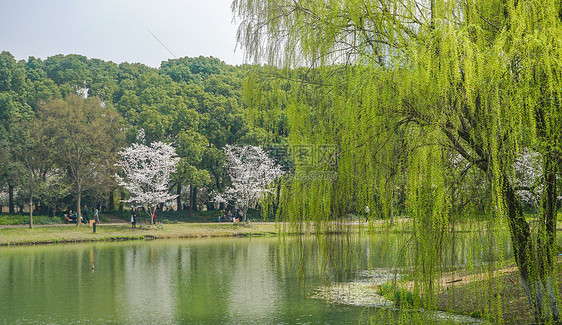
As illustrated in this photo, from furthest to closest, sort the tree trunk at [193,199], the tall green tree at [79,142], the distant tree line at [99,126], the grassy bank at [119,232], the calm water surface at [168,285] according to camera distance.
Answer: the tree trunk at [193,199]
the tall green tree at [79,142]
the distant tree line at [99,126]
the grassy bank at [119,232]
the calm water surface at [168,285]

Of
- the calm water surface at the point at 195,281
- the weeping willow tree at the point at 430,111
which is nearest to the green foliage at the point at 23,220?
the calm water surface at the point at 195,281

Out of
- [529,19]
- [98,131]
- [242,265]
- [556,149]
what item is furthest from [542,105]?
[98,131]

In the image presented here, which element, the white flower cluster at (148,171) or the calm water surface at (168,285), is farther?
the white flower cluster at (148,171)

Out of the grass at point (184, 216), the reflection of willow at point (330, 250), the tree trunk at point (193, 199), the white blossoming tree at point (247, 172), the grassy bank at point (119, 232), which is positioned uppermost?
the white blossoming tree at point (247, 172)

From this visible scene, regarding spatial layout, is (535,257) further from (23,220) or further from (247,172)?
(247,172)

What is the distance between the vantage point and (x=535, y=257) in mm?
4918

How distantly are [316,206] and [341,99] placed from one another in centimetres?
124

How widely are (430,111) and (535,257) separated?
1.80 metres

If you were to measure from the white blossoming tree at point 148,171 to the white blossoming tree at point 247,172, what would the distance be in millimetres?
3623

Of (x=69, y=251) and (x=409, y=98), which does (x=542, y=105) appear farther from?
(x=69, y=251)

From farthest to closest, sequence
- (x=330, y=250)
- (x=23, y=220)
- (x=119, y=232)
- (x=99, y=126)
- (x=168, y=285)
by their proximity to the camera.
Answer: (x=99, y=126) → (x=23, y=220) → (x=119, y=232) → (x=168, y=285) → (x=330, y=250)

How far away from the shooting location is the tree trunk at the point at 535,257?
4.93 m

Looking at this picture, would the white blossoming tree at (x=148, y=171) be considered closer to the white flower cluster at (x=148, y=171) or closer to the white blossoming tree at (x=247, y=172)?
the white flower cluster at (x=148, y=171)

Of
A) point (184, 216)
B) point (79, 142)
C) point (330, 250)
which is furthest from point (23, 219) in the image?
point (330, 250)
